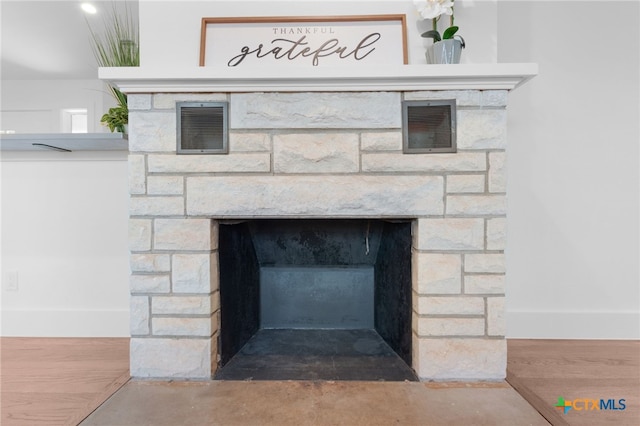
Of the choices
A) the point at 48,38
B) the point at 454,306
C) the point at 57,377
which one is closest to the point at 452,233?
the point at 454,306

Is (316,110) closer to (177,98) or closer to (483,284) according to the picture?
(177,98)

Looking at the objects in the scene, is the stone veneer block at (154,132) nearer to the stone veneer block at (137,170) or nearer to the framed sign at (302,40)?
the stone veneer block at (137,170)

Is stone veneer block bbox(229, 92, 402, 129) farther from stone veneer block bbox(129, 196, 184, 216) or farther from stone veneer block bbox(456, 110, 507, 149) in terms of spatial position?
stone veneer block bbox(129, 196, 184, 216)

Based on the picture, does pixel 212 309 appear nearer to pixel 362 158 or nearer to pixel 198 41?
pixel 362 158

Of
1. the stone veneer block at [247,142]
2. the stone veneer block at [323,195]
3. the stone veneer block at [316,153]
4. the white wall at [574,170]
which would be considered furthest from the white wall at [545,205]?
the stone veneer block at [316,153]

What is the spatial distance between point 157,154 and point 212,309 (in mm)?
665

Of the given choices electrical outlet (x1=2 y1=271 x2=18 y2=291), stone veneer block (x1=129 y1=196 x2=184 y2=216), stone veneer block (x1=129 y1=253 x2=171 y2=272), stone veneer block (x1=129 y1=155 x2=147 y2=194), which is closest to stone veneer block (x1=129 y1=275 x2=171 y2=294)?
stone veneer block (x1=129 y1=253 x2=171 y2=272)

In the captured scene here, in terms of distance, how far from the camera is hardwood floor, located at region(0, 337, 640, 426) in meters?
1.20

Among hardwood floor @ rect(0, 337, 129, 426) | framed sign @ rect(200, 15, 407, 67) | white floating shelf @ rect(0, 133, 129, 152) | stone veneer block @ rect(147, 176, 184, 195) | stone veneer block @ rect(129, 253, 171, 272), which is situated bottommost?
hardwood floor @ rect(0, 337, 129, 426)

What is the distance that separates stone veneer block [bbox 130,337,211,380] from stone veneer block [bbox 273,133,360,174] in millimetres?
786

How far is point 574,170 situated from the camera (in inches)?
71.2

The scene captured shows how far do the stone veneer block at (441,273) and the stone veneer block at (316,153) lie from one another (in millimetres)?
473

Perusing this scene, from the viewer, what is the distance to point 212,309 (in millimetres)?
1345

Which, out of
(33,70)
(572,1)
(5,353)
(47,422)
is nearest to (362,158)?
(47,422)
